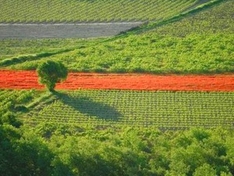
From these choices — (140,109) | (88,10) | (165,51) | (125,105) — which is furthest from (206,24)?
(140,109)

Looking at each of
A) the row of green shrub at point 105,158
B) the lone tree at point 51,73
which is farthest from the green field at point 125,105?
the lone tree at point 51,73

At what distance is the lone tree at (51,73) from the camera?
4528cm

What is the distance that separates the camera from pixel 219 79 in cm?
4866

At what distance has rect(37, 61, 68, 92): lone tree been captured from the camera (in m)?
45.3

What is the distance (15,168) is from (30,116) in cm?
1188

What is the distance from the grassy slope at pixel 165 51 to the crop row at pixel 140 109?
592cm

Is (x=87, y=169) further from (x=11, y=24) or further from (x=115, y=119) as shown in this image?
(x=11, y=24)

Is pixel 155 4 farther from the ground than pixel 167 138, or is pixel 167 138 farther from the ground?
pixel 155 4

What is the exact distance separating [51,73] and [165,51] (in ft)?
50.9

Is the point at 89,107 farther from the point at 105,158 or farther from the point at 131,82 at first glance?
the point at 105,158

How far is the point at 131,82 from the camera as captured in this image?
48469mm

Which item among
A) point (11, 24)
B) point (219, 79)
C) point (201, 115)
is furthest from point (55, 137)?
point (11, 24)

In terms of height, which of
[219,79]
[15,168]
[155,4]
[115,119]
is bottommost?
[15,168]

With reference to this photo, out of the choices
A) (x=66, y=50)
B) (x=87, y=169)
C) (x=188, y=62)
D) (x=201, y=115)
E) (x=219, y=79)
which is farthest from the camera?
(x=66, y=50)
